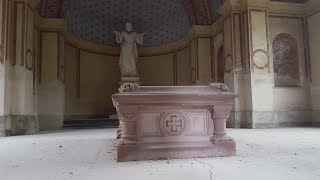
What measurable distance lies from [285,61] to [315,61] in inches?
A: 37.7

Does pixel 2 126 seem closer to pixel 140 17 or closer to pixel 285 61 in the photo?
pixel 285 61

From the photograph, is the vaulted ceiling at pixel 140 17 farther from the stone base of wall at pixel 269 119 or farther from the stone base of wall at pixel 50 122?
the stone base of wall at pixel 269 119

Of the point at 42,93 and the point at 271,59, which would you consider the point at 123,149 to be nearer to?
the point at 271,59

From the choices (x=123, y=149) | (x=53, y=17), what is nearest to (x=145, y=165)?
(x=123, y=149)

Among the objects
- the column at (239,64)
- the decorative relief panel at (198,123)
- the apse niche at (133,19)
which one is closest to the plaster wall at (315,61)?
the column at (239,64)

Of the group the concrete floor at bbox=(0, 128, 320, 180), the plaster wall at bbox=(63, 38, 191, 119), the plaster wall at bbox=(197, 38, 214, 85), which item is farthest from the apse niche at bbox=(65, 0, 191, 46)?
the concrete floor at bbox=(0, 128, 320, 180)

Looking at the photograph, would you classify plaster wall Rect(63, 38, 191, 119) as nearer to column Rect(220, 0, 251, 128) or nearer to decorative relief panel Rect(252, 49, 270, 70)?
column Rect(220, 0, 251, 128)

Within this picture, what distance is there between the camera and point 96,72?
15.2m

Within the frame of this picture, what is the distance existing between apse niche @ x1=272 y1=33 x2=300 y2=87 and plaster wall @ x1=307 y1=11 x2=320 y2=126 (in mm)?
490

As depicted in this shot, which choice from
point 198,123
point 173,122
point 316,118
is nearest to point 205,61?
point 316,118

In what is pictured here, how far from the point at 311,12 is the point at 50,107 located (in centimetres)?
1002

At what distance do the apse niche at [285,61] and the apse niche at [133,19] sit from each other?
4.72m

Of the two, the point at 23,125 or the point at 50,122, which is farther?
the point at 50,122

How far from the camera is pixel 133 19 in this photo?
1575 centimetres
